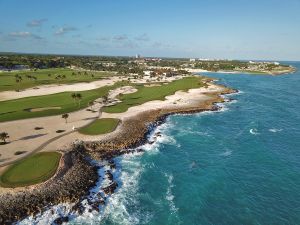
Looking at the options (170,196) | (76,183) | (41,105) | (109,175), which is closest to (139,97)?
(41,105)

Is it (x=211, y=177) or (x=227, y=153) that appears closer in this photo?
(x=211, y=177)

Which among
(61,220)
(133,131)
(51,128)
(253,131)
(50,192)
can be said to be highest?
(51,128)

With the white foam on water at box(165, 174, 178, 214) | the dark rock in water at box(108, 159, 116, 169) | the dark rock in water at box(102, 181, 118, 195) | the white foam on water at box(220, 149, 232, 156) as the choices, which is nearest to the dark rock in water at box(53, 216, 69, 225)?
the dark rock in water at box(102, 181, 118, 195)

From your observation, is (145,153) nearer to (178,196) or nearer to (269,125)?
(178,196)

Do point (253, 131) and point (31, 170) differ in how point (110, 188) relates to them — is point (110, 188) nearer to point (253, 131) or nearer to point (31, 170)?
point (31, 170)

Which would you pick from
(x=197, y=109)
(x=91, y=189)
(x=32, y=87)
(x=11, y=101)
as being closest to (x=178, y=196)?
(x=91, y=189)

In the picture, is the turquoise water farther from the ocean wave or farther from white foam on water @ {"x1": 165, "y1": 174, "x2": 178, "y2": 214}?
the ocean wave

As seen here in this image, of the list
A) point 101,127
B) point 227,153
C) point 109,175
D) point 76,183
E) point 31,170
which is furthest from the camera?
point 101,127
